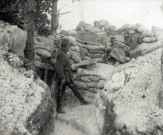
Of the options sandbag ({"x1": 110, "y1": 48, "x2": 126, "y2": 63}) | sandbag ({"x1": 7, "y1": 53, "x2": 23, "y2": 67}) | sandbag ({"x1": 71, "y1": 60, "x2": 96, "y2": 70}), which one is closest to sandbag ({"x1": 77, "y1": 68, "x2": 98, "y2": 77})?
sandbag ({"x1": 71, "y1": 60, "x2": 96, "y2": 70})

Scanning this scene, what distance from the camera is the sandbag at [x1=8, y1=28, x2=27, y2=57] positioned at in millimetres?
6309

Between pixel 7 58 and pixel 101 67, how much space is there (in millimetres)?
2769

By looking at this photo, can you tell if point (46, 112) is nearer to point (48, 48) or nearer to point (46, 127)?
point (46, 127)

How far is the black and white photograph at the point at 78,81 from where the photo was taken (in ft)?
15.9

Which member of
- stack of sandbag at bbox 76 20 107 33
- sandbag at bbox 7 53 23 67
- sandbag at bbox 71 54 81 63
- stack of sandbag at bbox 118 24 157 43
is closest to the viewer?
sandbag at bbox 7 53 23 67

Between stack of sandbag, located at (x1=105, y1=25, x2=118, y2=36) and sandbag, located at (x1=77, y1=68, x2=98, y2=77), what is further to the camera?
stack of sandbag, located at (x1=105, y1=25, x2=118, y2=36)

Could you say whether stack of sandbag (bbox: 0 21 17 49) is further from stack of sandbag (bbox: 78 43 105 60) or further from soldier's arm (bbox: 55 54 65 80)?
stack of sandbag (bbox: 78 43 105 60)

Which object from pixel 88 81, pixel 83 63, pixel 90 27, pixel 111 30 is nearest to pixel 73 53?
pixel 83 63

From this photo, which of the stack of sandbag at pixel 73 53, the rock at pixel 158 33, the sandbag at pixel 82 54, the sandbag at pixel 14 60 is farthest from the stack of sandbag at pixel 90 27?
the sandbag at pixel 14 60

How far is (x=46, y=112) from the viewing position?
5660mm

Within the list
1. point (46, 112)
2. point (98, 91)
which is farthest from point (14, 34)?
point (98, 91)

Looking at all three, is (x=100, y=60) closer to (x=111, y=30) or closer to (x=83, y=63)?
(x=83, y=63)

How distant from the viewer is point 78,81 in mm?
7312

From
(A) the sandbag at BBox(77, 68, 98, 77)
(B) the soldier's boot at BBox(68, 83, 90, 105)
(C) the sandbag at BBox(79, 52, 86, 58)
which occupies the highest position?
(C) the sandbag at BBox(79, 52, 86, 58)
